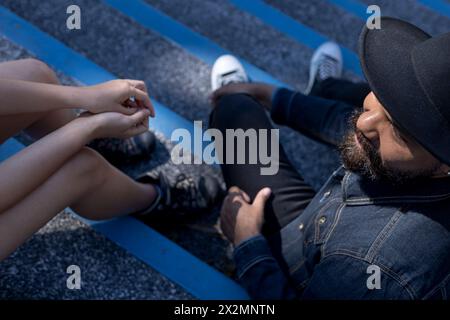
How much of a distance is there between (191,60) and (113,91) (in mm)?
922

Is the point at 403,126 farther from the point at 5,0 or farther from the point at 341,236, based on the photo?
the point at 5,0

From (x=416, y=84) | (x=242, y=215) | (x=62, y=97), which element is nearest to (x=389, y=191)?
(x=416, y=84)

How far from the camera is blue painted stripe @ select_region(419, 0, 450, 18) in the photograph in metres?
3.03

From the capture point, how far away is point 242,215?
1.78 meters

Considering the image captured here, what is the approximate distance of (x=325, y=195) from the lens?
1.65 metres

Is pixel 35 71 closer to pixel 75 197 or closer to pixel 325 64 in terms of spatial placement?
pixel 75 197

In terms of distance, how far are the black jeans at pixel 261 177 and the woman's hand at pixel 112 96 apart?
404 mm

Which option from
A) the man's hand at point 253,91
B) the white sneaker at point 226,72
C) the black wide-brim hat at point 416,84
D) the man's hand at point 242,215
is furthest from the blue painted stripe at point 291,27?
the black wide-brim hat at point 416,84

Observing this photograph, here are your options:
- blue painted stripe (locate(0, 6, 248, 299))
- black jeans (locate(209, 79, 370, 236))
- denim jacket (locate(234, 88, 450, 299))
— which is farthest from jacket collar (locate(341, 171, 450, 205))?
blue painted stripe (locate(0, 6, 248, 299))

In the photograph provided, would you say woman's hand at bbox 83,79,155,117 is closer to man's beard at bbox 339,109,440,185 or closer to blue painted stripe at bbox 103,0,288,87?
man's beard at bbox 339,109,440,185

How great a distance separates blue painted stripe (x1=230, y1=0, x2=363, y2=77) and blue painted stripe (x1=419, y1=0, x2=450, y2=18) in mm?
681

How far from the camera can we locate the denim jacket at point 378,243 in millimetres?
1304

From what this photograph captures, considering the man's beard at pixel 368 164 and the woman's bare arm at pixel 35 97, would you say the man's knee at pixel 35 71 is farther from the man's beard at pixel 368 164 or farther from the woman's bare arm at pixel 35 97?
the man's beard at pixel 368 164
